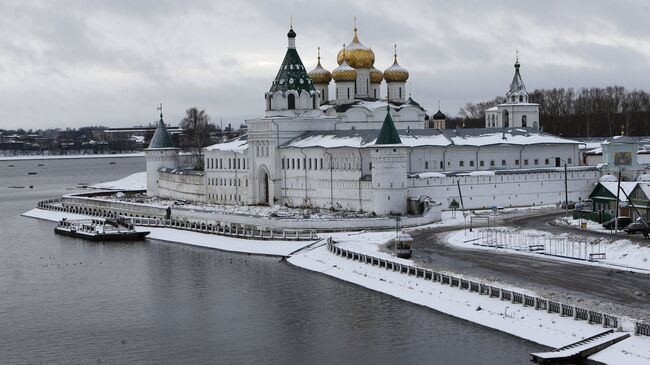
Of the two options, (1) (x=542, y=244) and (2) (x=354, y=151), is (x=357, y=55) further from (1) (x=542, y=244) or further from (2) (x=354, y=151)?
(1) (x=542, y=244)

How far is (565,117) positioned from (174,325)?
263 feet

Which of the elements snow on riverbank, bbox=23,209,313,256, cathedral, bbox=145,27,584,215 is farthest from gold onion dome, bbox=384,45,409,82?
snow on riverbank, bbox=23,209,313,256

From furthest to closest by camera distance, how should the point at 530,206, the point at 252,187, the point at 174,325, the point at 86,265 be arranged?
the point at 252,187
the point at 530,206
the point at 86,265
the point at 174,325

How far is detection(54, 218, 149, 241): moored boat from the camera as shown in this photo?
53719 mm

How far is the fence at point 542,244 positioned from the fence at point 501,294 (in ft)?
18.2

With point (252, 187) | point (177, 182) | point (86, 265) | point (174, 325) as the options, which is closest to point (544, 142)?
point (252, 187)

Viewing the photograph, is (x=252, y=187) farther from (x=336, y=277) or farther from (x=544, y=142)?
(x=336, y=277)

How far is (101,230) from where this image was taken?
5538 centimetres

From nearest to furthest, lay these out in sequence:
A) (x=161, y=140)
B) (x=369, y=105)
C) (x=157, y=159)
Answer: (x=369, y=105), (x=157, y=159), (x=161, y=140)

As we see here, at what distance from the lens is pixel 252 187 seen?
61844mm

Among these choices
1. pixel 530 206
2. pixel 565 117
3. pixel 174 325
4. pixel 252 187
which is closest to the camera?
pixel 174 325

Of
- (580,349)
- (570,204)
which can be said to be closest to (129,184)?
(570,204)

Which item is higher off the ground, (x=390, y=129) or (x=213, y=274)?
(x=390, y=129)

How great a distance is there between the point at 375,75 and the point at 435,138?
12199 millimetres
